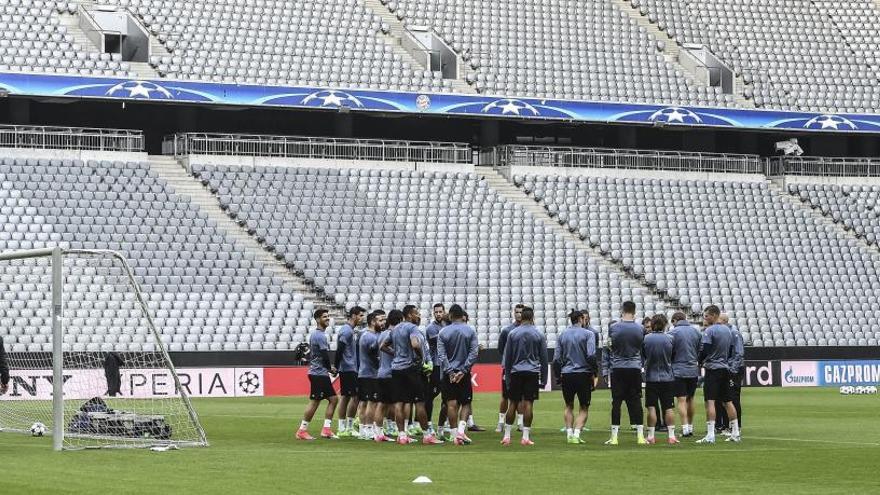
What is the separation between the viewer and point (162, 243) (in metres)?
47.0

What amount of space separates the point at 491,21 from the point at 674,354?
36805 millimetres

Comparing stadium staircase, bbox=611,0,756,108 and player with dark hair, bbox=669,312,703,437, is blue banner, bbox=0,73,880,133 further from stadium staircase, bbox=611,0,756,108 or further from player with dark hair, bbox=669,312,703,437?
player with dark hair, bbox=669,312,703,437

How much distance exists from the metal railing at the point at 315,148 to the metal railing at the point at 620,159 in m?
1.47

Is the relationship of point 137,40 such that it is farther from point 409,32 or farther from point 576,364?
point 576,364

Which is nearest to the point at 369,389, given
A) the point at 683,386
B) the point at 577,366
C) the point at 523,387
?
the point at 523,387

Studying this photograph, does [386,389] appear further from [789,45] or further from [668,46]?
[789,45]

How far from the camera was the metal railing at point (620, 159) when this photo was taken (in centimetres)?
5725

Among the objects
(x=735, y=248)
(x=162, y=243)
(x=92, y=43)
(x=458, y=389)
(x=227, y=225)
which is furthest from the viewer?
(x=735, y=248)

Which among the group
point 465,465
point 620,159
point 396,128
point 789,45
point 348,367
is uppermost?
point 789,45

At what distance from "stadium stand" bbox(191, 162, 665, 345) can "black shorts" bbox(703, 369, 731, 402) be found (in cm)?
2132

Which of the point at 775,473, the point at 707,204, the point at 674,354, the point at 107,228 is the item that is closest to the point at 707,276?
the point at 707,204

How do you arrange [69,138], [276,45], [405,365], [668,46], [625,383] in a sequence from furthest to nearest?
[668,46] < [276,45] < [69,138] < [625,383] < [405,365]

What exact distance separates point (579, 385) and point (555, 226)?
30.0m

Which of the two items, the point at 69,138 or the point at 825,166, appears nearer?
the point at 69,138
